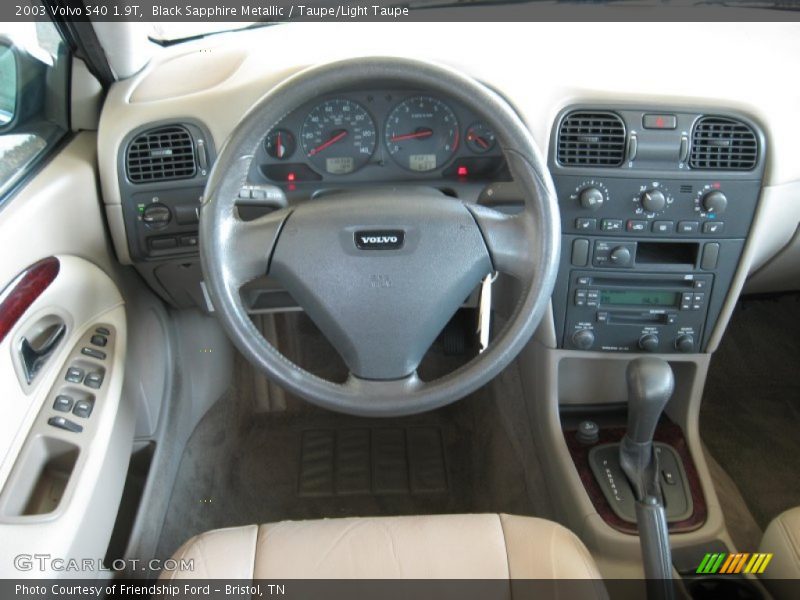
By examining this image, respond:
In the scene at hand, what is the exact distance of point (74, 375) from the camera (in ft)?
4.29

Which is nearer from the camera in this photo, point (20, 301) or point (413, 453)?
point (20, 301)

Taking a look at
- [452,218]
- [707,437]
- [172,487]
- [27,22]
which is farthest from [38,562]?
[707,437]

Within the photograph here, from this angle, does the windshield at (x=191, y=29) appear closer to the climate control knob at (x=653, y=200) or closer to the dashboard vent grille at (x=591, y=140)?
the dashboard vent grille at (x=591, y=140)

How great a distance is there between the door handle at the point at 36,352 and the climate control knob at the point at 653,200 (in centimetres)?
114

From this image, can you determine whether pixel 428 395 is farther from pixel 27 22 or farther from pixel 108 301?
pixel 27 22

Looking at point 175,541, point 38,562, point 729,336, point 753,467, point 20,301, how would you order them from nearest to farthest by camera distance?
1. point 38,562
2. point 20,301
3. point 175,541
4. point 753,467
5. point 729,336

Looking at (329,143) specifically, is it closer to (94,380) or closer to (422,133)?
(422,133)

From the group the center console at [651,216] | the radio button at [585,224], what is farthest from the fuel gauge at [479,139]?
the radio button at [585,224]

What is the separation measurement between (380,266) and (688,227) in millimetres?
685

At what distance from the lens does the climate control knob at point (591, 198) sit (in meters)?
1.39

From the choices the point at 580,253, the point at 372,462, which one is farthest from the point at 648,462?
the point at 372,462

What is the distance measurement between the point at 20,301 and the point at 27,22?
58 cm

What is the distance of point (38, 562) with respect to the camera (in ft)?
3.55

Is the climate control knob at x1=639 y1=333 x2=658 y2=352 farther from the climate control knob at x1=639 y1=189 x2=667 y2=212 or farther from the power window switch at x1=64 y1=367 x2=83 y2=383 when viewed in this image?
the power window switch at x1=64 y1=367 x2=83 y2=383
